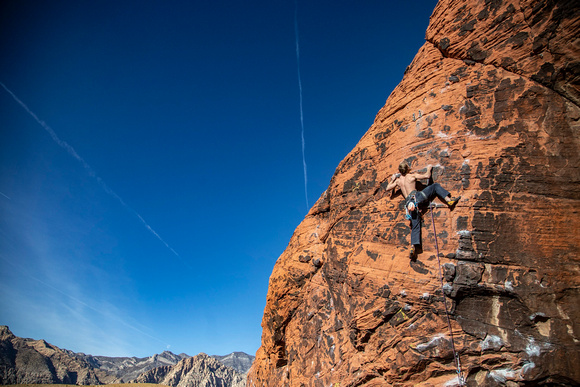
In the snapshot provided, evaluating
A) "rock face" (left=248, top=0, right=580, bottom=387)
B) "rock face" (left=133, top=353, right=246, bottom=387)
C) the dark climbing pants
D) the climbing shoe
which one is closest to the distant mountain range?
"rock face" (left=133, top=353, right=246, bottom=387)

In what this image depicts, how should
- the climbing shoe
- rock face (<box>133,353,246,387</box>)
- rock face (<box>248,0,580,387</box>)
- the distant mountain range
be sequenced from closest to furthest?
rock face (<box>248,0,580,387</box>), the climbing shoe, the distant mountain range, rock face (<box>133,353,246,387</box>)

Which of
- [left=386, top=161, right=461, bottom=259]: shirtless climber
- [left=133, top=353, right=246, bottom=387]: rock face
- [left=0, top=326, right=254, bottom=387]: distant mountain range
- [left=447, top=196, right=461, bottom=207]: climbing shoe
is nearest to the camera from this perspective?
[left=447, top=196, right=461, bottom=207]: climbing shoe

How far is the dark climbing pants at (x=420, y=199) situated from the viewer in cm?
787

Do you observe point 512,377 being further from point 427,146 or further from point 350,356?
point 427,146

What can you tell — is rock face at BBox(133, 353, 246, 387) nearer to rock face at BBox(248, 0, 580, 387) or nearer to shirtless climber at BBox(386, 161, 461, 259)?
rock face at BBox(248, 0, 580, 387)

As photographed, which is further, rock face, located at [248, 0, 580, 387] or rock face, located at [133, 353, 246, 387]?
rock face, located at [133, 353, 246, 387]

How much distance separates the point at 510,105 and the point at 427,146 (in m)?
2.20

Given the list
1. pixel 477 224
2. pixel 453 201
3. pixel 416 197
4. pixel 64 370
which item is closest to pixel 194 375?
pixel 64 370

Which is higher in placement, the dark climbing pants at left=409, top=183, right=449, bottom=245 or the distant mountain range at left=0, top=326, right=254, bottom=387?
the dark climbing pants at left=409, top=183, right=449, bottom=245

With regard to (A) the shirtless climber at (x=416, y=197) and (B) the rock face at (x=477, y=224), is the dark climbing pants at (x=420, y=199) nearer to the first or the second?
(A) the shirtless climber at (x=416, y=197)

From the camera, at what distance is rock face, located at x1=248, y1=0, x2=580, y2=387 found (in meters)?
6.54

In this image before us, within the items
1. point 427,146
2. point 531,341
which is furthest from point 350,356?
point 427,146

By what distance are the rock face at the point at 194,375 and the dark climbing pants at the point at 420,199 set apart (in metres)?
167

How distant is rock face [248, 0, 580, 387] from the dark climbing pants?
273 mm
